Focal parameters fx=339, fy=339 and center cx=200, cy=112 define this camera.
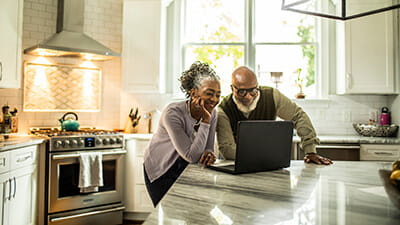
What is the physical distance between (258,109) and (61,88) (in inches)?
103

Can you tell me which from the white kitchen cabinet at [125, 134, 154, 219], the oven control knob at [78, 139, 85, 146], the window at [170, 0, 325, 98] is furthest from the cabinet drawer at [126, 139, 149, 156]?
the window at [170, 0, 325, 98]

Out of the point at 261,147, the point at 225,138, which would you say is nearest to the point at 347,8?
the point at 261,147

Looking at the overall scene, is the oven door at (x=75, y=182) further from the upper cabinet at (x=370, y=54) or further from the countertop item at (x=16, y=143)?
the upper cabinet at (x=370, y=54)

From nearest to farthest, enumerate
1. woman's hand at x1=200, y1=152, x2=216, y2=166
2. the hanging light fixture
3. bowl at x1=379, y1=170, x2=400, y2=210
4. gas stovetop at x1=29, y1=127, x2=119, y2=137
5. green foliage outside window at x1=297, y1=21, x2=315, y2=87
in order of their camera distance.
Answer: bowl at x1=379, y1=170, x2=400, y2=210 → the hanging light fixture → woman's hand at x1=200, y1=152, x2=216, y2=166 → gas stovetop at x1=29, y1=127, x2=119, y2=137 → green foliage outside window at x1=297, y1=21, x2=315, y2=87

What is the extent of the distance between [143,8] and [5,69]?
1669 millimetres

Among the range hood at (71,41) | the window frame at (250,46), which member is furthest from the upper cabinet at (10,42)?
the window frame at (250,46)

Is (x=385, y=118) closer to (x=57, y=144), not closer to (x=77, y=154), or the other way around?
(x=77, y=154)

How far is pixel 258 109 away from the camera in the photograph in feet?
→ 7.93

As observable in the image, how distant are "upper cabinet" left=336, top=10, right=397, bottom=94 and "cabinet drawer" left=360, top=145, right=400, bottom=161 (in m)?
0.66

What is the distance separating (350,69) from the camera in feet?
12.3

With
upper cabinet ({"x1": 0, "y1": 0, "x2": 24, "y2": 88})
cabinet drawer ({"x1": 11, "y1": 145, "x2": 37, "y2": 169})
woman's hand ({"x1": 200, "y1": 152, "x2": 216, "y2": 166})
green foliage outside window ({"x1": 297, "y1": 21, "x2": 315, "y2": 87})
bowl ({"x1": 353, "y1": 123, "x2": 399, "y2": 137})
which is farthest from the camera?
green foliage outside window ({"x1": 297, "y1": 21, "x2": 315, "y2": 87})

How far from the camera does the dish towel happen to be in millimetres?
3287

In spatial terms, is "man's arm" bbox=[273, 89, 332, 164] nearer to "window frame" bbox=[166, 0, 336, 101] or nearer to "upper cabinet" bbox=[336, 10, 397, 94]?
"upper cabinet" bbox=[336, 10, 397, 94]

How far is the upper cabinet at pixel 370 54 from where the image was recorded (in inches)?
144
